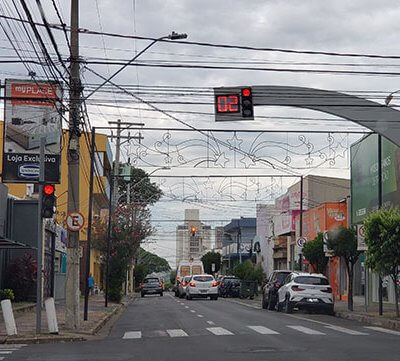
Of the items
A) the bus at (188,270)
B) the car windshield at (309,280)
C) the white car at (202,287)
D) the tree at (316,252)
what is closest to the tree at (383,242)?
the car windshield at (309,280)

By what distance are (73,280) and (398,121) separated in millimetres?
11603

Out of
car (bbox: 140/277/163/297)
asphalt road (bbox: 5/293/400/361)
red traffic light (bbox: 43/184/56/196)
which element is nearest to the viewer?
asphalt road (bbox: 5/293/400/361)

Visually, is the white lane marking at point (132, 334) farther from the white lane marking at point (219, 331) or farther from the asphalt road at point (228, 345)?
the white lane marking at point (219, 331)

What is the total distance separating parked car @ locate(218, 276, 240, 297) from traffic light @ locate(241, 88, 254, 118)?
34018 millimetres

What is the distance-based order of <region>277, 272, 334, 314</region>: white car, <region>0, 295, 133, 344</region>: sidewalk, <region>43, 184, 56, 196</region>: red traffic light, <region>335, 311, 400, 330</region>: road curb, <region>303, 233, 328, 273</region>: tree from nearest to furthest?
<region>0, 295, 133, 344</region>: sidewalk
<region>43, 184, 56, 196</region>: red traffic light
<region>335, 311, 400, 330</region>: road curb
<region>277, 272, 334, 314</region>: white car
<region>303, 233, 328, 273</region>: tree

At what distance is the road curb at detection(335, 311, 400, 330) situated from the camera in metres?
25.0

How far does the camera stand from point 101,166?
61500mm

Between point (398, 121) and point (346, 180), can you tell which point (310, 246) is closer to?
point (398, 121)

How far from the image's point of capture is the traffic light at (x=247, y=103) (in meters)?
23.0

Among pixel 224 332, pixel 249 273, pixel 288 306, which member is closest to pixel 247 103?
pixel 224 332

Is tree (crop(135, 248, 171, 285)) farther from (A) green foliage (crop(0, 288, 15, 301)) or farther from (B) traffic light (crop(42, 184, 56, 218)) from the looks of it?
(B) traffic light (crop(42, 184, 56, 218))

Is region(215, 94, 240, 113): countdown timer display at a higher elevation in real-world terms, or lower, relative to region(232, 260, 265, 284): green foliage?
higher

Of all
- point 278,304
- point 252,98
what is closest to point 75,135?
point 252,98

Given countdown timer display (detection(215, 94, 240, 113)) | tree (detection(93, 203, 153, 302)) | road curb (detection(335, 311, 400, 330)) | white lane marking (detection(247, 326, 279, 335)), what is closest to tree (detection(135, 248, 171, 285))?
tree (detection(93, 203, 153, 302))
